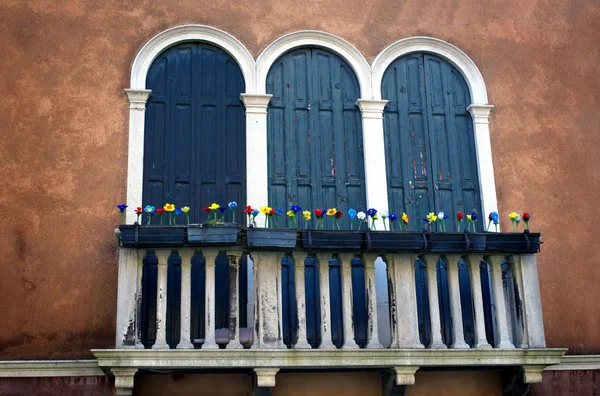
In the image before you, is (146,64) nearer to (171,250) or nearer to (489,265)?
(171,250)

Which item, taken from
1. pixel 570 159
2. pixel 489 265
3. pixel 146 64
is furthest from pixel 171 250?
pixel 570 159

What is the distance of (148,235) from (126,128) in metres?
1.94

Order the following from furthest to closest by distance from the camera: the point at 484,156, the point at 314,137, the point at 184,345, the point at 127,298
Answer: the point at 484,156 → the point at 314,137 → the point at 127,298 → the point at 184,345

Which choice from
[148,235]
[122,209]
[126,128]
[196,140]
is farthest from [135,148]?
[148,235]

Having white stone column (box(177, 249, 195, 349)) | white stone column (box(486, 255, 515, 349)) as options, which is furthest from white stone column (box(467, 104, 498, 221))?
white stone column (box(177, 249, 195, 349))

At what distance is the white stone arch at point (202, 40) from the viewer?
1130 centimetres

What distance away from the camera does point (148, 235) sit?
376 inches

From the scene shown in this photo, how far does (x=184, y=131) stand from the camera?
11.1m

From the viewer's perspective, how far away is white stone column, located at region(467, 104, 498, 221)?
11.3 meters

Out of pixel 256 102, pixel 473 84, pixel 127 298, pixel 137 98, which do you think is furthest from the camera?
pixel 473 84

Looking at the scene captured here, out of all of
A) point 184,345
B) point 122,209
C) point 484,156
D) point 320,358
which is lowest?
point 320,358

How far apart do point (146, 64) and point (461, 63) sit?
4026 mm

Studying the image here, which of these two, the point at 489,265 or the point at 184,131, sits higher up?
the point at 184,131

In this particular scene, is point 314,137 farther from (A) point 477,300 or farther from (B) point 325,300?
(A) point 477,300
